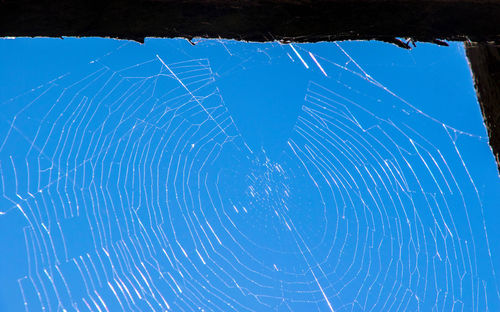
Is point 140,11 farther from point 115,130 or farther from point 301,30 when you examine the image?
point 115,130

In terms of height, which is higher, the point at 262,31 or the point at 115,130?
the point at 115,130

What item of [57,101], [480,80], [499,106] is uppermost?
[57,101]

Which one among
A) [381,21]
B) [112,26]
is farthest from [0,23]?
[381,21]

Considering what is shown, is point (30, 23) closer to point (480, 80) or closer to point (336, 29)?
point (336, 29)

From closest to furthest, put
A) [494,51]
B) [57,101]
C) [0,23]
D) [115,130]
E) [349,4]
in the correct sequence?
[0,23], [349,4], [494,51], [57,101], [115,130]

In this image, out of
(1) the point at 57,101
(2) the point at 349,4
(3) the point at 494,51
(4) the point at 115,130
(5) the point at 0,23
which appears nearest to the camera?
→ (5) the point at 0,23

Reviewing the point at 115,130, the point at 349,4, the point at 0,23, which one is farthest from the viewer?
the point at 115,130

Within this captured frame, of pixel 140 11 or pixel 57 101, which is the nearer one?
pixel 140 11

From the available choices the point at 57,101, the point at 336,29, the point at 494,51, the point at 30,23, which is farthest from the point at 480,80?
the point at 57,101

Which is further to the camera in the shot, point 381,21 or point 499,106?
point 499,106
